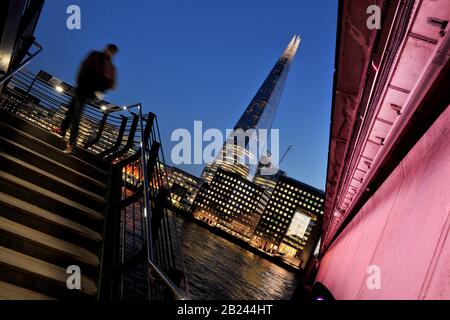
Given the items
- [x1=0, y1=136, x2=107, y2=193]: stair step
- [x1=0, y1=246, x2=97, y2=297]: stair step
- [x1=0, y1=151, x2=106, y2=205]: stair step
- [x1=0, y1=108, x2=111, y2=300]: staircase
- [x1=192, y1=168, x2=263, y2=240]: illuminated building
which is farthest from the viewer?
[x1=192, y1=168, x2=263, y2=240]: illuminated building

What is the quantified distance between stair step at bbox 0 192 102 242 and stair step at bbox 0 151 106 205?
1.71 feet

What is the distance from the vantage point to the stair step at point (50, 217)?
3574 mm

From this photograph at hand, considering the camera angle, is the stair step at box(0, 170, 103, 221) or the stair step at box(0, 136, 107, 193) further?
the stair step at box(0, 136, 107, 193)

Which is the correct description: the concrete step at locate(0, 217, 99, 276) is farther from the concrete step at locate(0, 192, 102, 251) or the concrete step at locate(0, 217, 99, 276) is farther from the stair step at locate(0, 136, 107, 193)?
the stair step at locate(0, 136, 107, 193)

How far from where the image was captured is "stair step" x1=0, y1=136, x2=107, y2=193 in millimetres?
4398

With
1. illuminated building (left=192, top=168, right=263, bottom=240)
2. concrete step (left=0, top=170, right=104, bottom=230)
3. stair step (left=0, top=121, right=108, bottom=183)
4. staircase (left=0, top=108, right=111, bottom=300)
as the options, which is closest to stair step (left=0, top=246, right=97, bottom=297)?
staircase (left=0, top=108, right=111, bottom=300)

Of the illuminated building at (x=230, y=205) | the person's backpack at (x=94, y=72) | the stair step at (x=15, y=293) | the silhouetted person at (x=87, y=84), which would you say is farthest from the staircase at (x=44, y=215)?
the illuminated building at (x=230, y=205)

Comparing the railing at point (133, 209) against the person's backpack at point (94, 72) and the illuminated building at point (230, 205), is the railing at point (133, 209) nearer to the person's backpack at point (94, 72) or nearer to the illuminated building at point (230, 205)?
the person's backpack at point (94, 72)

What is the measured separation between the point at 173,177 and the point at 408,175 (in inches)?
6030

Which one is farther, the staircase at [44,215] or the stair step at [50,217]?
the stair step at [50,217]

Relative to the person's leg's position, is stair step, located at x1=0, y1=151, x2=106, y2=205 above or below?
below

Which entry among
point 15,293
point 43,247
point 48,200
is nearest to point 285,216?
point 48,200
